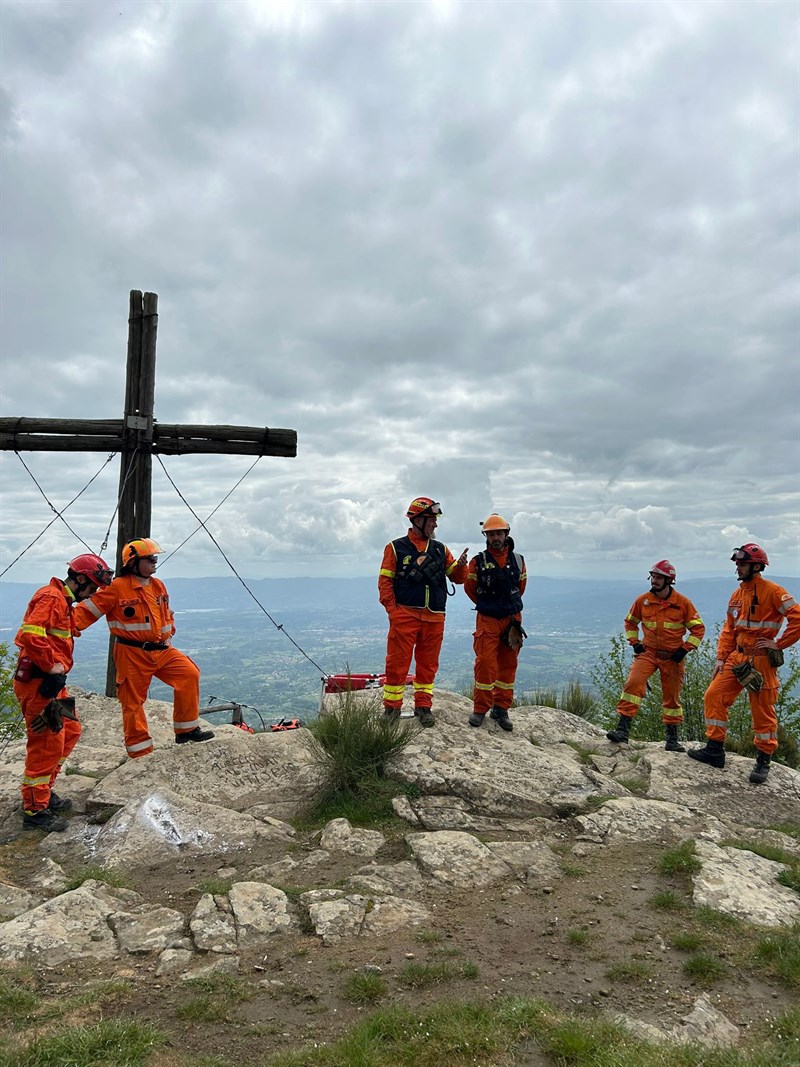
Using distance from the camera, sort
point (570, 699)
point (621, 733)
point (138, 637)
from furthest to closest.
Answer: point (570, 699) → point (621, 733) → point (138, 637)

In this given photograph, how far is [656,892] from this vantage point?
4.89 m

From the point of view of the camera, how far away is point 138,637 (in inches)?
291

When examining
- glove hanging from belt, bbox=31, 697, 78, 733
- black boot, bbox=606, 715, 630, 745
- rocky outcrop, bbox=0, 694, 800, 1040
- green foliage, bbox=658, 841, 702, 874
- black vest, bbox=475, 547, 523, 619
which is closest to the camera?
rocky outcrop, bbox=0, 694, 800, 1040

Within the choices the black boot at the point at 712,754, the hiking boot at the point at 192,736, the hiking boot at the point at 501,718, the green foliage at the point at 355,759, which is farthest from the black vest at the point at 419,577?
the black boot at the point at 712,754

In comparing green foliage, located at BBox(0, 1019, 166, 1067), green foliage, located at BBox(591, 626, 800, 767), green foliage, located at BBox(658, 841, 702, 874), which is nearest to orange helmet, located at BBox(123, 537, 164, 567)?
green foliage, located at BBox(0, 1019, 166, 1067)

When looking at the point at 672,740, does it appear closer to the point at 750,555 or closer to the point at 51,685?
the point at 750,555

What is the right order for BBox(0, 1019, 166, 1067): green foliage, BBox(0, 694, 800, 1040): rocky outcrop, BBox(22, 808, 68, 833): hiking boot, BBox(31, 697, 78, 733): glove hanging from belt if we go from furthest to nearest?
BBox(31, 697, 78, 733): glove hanging from belt, BBox(22, 808, 68, 833): hiking boot, BBox(0, 694, 800, 1040): rocky outcrop, BBox(0, 1019, 166, 1067): green foliage

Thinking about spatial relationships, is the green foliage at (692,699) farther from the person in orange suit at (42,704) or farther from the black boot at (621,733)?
the person in orange suit at (42,704)

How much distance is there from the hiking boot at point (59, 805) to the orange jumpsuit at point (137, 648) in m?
0.87

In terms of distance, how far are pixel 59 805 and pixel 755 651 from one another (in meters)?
8.06

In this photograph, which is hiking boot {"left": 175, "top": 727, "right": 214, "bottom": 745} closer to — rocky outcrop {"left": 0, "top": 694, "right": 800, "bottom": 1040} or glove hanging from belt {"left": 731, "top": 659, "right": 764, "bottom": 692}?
rocky outcrop {"left": 0, "top": 694, "right": 800, "bottom": 1040}

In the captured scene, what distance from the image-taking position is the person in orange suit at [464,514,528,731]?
8539 mm

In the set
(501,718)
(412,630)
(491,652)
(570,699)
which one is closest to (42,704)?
(412,630)

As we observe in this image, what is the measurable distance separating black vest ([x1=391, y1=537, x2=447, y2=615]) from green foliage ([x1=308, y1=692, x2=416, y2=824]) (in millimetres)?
1443
